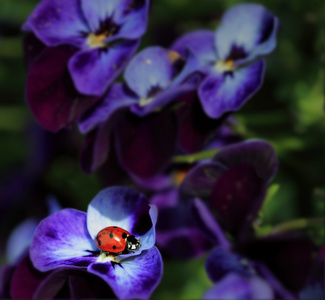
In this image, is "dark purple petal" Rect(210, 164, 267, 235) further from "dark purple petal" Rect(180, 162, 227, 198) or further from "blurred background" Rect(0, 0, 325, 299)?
"blurred background" Rect(0, 0, 325, 299)

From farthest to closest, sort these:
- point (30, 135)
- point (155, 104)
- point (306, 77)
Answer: point (30, 135)
point (306, 77)
point (155, 104)

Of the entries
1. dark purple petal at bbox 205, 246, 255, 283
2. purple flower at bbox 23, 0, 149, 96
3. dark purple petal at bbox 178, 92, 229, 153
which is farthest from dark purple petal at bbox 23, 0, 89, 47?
dark purple petal at bbox 205, 246, 255, 283

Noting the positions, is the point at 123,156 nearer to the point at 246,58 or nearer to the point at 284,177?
the point at 246,58

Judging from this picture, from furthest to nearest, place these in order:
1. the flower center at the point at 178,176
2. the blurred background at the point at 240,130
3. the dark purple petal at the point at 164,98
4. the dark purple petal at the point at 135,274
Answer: the blurred background at the point at 240,130
the flower center at the point at 178,176
the dark purple petal at the point at 164,98
the dark purple petal at the point at 135,274

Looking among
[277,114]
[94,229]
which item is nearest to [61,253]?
[94,229]

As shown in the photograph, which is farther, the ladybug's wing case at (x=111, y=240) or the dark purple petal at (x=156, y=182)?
the dark purple petal at (x=156, y=182)

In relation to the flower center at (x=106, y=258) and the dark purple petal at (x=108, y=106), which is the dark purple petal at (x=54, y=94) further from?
the flower center at (x=106, y=258)

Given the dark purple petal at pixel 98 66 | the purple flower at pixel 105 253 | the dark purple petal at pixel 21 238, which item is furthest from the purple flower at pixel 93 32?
the dark purple petal at pixel 21 238
